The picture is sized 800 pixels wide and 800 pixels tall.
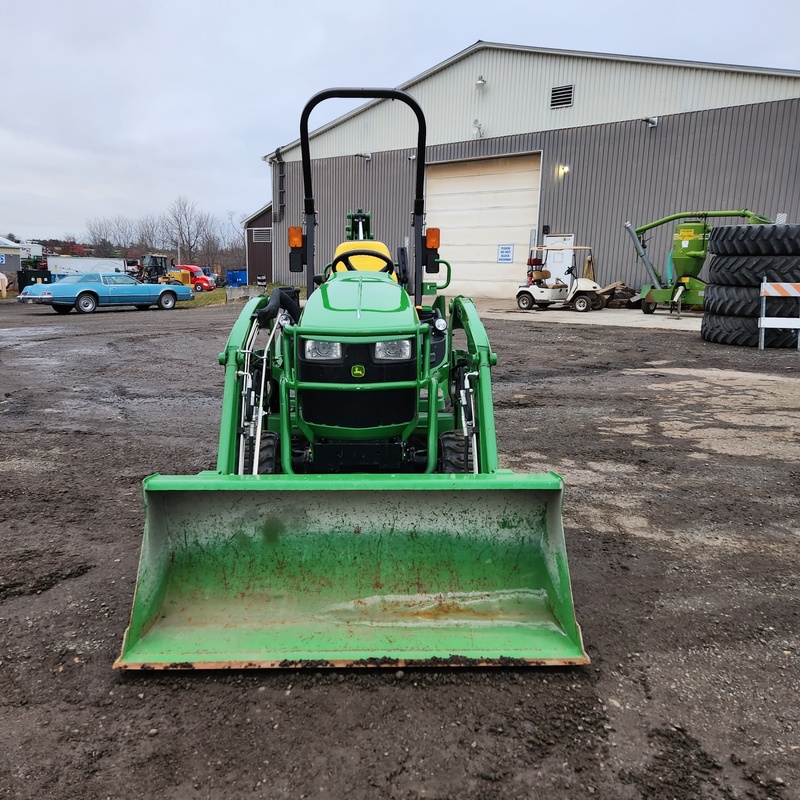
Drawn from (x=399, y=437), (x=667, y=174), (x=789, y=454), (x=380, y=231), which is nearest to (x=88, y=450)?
(x=399, y=437)

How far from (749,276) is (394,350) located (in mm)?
9557

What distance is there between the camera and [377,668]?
240 centimetres

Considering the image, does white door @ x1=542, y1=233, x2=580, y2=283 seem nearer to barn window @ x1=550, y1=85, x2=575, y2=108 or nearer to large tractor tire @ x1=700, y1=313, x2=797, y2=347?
barn window @ x1=550, y1=85, x2=575, y2=108

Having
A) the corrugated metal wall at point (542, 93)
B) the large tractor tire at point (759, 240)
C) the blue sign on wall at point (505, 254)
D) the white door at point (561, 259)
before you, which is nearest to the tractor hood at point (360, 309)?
the large tractor tire at point (759, 240)

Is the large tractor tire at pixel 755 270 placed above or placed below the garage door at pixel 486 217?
below

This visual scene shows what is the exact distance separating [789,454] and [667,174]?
1654 centimetres

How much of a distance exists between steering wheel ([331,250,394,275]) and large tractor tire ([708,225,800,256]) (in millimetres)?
8550

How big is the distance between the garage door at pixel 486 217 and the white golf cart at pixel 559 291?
2.90m

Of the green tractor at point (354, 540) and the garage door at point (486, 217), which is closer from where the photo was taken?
the green tractor at point (354, 540)

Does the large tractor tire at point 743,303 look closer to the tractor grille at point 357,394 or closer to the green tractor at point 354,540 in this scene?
the green tractor at point 354,540

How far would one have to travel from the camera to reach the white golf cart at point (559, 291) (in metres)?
18.3

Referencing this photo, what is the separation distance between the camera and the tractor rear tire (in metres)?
3.38

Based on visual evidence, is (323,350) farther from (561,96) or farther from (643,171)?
(561,96)

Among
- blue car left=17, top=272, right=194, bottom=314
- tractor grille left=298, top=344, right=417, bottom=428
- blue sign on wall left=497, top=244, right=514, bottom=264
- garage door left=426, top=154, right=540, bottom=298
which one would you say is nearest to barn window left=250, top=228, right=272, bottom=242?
blue car left=17, top=272, right=194, bottom=314
